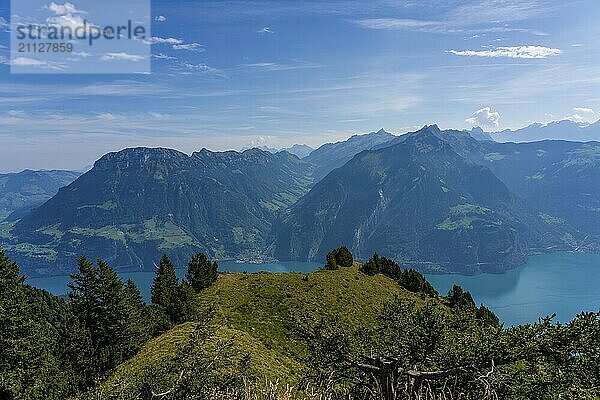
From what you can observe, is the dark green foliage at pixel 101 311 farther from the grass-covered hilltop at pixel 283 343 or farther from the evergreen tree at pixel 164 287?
the evergreen tree at pixel 164 287

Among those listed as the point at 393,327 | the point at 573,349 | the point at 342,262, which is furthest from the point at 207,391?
the point at 342,262

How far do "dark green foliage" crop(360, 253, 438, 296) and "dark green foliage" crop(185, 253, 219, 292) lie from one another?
21435mm

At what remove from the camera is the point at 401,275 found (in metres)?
57.8

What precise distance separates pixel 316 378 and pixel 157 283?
39.0m

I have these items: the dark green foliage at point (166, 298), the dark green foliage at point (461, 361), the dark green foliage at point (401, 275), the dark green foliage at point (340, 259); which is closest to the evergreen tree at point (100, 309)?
the dark green foliage at point (166, 298)

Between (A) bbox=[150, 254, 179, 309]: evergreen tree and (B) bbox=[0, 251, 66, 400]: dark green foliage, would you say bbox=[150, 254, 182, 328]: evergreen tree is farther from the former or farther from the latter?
(B) bbox=[0, 251, 66, 400]: dark green foliage

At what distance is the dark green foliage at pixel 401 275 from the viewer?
53938 mm

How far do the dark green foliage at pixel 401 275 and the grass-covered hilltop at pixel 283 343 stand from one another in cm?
20

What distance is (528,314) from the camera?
627 ft

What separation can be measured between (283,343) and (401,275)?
97.7ft

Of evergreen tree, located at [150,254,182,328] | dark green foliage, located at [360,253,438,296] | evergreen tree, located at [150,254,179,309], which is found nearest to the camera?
evergreen tree, located at [150,254,182,328]

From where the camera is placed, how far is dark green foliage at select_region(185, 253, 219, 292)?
45.2 m

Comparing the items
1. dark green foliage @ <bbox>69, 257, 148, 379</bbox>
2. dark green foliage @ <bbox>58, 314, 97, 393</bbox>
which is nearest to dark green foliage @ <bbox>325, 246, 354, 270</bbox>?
dark green foliage @ <bbox>69, 257, 148, 379</bbox>

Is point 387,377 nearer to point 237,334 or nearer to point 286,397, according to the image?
point 286,397
